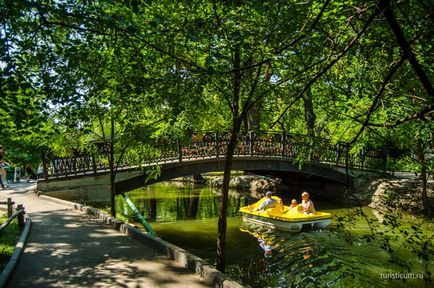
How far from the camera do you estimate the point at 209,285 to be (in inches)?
236

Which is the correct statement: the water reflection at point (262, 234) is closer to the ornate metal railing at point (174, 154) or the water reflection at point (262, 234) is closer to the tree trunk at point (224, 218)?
the ornate metal railing at point (174, 154)

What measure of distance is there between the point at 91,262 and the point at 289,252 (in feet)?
22.8

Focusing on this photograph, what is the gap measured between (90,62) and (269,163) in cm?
1731

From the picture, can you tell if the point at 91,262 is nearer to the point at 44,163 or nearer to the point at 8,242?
the point at 8,242

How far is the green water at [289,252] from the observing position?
928 centimetres

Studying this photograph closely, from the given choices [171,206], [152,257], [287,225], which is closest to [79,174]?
[171,206]

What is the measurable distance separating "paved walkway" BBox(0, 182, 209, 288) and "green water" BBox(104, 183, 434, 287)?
2846 millimetres

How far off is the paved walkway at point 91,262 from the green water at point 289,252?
2846 millimetres

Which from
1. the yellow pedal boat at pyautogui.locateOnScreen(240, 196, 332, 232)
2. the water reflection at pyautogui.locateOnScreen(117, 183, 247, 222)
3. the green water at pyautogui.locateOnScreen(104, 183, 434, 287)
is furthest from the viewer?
the water reflection at pyautogui.locateOnScreen(117, 183, 247, 222)

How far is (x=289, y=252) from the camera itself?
493 inches

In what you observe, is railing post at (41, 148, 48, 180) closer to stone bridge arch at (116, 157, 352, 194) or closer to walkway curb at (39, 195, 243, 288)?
stone bridge arch at (116, 157, 352, 194)

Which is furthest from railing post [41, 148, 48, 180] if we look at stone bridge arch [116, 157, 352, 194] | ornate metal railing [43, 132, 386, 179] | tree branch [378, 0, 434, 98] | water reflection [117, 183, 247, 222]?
tree branch [378, 0, 434, 98]

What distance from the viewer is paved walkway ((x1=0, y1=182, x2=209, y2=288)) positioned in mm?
6305

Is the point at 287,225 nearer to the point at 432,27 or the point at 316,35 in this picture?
the point at 316,35
